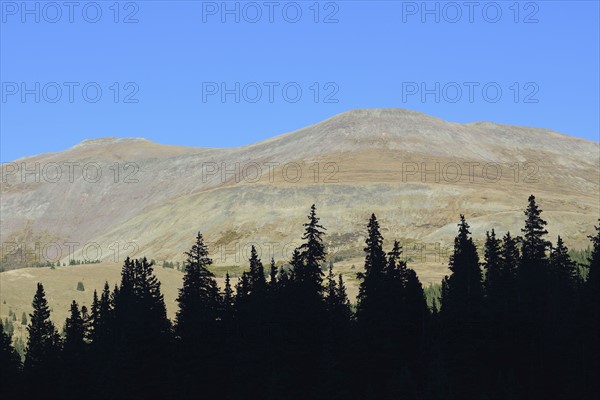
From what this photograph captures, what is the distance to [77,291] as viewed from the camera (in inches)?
5837

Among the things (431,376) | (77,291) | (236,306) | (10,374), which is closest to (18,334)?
(77,291)

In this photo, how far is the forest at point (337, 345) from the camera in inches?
2532

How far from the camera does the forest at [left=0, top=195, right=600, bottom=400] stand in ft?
211

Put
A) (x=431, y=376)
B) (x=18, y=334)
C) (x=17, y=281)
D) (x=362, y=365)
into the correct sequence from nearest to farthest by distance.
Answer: (x=431, y=376), (x=362, y=365), (x=18, y=334), (x=17, y=281)

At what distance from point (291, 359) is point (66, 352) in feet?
63.8

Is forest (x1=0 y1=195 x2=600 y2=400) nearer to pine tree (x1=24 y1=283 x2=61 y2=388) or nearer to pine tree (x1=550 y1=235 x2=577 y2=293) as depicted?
pine tree (x1=24 y1=283 x2=61 y2=388)

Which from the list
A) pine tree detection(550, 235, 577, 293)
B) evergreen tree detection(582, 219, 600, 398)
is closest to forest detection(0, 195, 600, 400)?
evergreen tree detection(582, 219, 600, 398)

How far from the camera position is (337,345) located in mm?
69000

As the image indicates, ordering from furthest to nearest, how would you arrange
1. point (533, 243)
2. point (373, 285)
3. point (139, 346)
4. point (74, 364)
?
point (533, 243), point (74, 364), point (373, 285), point (139, 346)

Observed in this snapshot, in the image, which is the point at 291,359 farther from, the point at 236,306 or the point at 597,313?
the point at 597,313

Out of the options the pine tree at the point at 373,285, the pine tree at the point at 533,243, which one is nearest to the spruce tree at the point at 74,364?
the pine tree at the point at 373,285

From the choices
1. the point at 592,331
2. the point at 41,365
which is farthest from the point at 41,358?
the point at 592,331

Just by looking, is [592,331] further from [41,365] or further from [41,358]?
[41,358]

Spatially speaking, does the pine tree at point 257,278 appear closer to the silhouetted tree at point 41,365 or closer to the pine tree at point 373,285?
the pine tree at point 373,285
